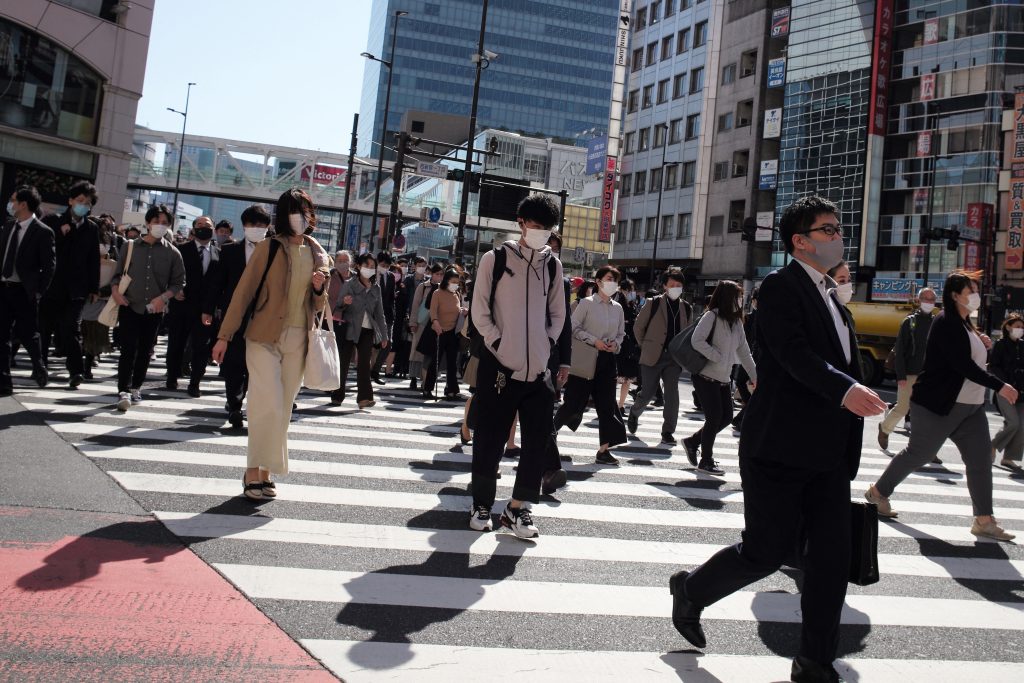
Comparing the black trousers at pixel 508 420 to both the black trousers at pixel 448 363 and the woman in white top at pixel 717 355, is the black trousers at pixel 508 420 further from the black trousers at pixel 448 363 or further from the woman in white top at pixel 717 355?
the black trousers at pixel 448 363

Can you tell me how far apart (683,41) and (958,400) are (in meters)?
58.4

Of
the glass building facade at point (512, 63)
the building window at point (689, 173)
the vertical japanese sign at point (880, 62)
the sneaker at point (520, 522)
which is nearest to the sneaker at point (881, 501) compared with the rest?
the sneaker at point (520, 522)

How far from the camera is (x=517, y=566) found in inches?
191

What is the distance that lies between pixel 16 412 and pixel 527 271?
500cm

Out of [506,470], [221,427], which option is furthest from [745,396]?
[221,427]

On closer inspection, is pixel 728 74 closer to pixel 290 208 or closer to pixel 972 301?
pixel 972 301

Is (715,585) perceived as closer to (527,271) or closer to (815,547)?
(815,547)

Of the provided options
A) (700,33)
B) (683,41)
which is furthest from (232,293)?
(683,41)

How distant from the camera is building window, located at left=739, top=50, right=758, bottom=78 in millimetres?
54281

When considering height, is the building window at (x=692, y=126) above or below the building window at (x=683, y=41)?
below

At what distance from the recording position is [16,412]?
7.92 metres

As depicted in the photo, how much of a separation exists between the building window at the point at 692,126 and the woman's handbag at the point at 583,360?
51.9m

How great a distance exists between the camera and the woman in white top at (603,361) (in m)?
8.54

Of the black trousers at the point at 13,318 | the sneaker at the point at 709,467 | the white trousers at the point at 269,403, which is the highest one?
the black trousers at the point at 13,318
